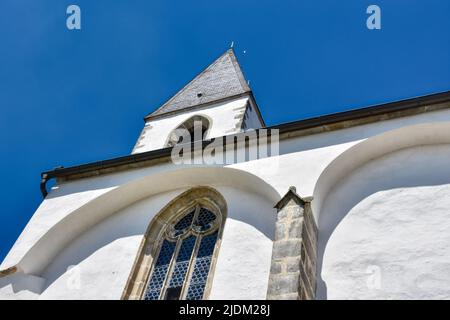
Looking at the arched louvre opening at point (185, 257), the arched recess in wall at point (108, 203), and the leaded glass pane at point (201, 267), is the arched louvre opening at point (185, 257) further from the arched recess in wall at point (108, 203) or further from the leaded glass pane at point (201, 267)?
the arched recess in wall at point (108, 203)

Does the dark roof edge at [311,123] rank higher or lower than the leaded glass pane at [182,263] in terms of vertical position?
higher

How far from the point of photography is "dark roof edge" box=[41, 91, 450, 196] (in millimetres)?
7684

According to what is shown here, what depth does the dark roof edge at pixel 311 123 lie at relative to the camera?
7684 millimetres

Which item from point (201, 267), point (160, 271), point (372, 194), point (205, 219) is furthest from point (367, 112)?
point (160, 271)

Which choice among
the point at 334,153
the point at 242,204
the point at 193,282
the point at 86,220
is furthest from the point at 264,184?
the point at 86,220

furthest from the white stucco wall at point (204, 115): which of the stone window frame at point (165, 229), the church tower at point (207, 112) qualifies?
the stone window frame at point (165, 229)

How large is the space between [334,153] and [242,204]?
157cm

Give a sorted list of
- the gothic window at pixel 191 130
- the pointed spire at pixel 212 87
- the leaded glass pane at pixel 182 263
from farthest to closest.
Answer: the pointed spire at pixel 212 87 → the gothic window at pixel 191 130 → the leaded glass pane at pixel 182 263

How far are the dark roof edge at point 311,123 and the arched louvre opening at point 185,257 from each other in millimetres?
1245

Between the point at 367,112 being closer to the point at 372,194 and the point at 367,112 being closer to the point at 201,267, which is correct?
the point at 372,194

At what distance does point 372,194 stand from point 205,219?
8.47 ft

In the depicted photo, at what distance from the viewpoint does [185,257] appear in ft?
26.5
